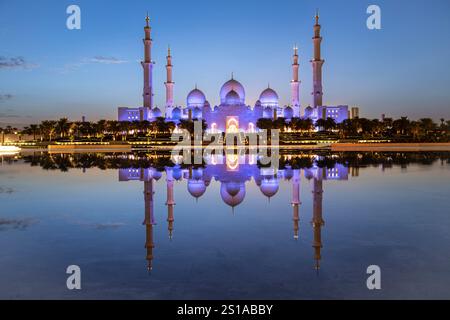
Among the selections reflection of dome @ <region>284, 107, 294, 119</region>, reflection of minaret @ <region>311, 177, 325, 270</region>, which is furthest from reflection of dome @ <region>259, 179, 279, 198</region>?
reflection of dome @ <region>284, 107, 294, 119</region>

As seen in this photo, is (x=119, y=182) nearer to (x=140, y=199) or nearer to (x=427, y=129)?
(x=140, y=199)

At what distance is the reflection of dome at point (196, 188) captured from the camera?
29.7 feet

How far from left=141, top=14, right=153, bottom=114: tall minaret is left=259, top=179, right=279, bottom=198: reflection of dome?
40.3 metres

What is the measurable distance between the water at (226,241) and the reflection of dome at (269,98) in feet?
162

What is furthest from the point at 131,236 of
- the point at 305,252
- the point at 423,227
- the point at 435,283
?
the point at 423,227

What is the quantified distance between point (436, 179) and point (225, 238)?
819 cm

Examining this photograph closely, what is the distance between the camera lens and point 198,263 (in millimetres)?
4379

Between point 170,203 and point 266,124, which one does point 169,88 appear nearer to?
point 266,124

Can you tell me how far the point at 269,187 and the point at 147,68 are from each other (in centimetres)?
4177

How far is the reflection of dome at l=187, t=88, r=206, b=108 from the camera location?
59219 millimetres

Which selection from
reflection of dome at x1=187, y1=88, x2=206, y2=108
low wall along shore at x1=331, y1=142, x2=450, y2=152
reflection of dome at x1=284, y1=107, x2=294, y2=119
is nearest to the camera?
low wall along shore at x1=331, y1=142, x2=450, y2=152

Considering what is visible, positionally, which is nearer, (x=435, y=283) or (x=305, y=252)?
(x=435, y=283)

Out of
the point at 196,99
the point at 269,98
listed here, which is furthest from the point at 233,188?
the point at 196,99

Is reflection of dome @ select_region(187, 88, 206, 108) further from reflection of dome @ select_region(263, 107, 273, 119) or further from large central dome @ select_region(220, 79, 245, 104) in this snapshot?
reflection of dome @ select_region(263, 107, 273, 119)
